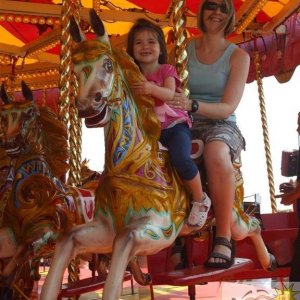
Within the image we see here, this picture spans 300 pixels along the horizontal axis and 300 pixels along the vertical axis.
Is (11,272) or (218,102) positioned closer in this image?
(218,102)

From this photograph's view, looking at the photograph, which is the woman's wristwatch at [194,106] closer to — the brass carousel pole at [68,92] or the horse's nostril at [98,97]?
the horse's nostril at [98,97]

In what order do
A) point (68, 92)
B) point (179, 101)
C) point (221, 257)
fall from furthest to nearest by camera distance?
1. point (68, 92)
2. point (221, 257)
3. point (179, 101)

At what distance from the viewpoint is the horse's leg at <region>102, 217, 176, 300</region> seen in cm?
209

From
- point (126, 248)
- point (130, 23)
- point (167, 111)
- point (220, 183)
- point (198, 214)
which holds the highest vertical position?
point (130, 23)

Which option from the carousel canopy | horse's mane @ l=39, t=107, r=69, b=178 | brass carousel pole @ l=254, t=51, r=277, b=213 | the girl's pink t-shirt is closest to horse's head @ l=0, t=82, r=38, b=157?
horse's mane @ l=39, t=107, r=69, b=178

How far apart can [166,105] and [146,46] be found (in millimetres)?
291

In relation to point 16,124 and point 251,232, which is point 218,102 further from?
point 16,124

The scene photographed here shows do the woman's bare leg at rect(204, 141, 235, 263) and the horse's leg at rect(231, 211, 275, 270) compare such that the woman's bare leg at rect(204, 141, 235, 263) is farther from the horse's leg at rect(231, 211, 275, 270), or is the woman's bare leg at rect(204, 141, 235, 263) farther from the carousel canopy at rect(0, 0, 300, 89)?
the carousel canopy at rect(0, 0, 300, 89)

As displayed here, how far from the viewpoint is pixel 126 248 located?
6.99 feet

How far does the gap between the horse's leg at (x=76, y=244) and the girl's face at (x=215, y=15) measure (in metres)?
1.21

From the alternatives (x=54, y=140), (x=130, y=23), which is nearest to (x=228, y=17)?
(x=54, y=140)

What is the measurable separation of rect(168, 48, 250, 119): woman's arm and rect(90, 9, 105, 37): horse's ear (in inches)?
19.0

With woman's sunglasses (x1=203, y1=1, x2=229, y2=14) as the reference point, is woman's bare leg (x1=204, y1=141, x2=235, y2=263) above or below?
below

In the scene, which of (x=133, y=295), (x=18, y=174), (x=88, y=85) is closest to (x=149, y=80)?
(x=88, y=85)
